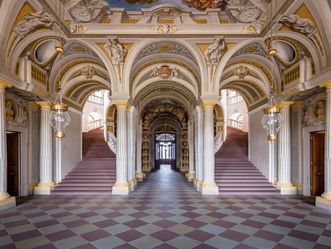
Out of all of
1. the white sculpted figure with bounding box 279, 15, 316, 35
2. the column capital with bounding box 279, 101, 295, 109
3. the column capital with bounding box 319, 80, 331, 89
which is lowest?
the column capital with bounding box 279, 101, 295, 109

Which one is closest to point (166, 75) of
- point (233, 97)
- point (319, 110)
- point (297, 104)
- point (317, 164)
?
point (297, 104)

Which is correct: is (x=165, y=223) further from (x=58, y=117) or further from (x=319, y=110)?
(x=319, y=110)

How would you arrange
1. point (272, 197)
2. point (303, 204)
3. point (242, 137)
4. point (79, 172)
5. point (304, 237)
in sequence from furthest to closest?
point (242, 137), point (79, 172), point (272, 197), point (303, 204), point (304, 237)

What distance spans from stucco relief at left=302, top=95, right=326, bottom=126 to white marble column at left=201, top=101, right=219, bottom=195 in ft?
11.4

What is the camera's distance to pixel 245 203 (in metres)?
7.47

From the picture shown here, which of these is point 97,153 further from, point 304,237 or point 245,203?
point 304,237

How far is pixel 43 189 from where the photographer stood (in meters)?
8.98

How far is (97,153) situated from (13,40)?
8051 millimetres

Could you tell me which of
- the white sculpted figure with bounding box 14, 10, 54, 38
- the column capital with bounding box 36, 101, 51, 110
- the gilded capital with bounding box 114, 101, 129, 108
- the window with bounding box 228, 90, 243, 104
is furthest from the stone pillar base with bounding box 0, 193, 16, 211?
the window with bounding box 228, 90, 243, 104

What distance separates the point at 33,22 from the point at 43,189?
609cm

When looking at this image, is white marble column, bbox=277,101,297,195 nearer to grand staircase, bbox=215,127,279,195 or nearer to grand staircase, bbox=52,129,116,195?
grand staircase, bbox=215,127,279,195

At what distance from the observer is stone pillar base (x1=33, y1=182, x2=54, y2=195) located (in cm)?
895

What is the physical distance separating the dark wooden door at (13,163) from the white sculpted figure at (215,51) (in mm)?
7810

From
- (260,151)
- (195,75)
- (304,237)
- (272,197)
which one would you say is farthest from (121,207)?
(260,151)
